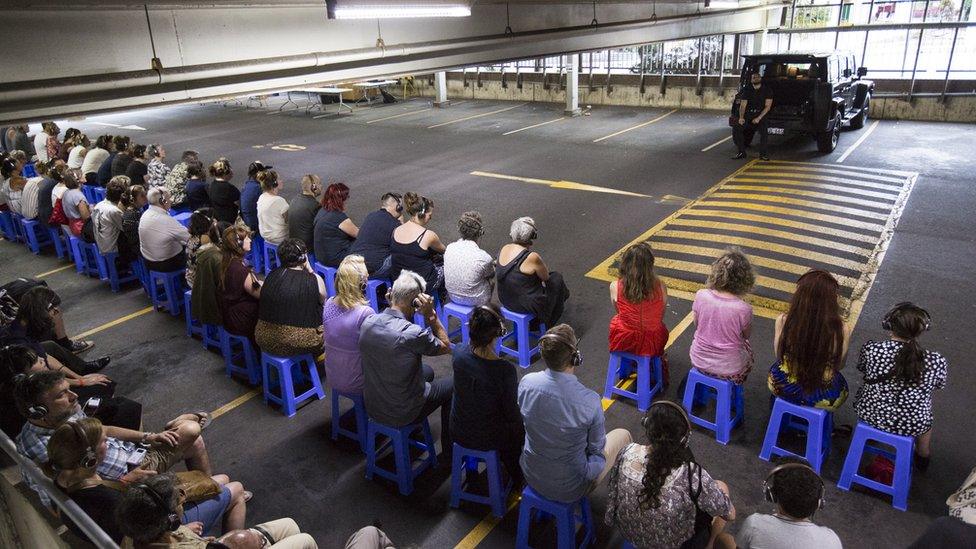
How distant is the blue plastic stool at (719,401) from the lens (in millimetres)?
5031

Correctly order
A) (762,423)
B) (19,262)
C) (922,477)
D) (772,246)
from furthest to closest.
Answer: (19,262)
(772,246)
(762,423)
(922,477)

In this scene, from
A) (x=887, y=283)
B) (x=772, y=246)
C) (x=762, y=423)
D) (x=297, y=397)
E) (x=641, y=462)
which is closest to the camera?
(x=641, y=462)

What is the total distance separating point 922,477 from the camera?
457cm

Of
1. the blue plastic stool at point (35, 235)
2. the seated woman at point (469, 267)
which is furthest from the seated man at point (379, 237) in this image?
the blue plastic stool at point (35, 235)

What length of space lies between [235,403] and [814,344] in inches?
202

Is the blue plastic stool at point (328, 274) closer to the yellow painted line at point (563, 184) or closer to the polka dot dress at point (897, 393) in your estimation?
the polka dot dress at point (897, 393)

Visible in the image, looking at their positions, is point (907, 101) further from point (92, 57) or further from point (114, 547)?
point (114, 547)

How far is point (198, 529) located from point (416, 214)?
4.05 metres

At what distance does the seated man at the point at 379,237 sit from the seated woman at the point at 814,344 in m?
4.20

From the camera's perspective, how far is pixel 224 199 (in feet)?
29.2

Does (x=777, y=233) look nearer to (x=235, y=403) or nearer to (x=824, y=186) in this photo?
(x=824, y=186)

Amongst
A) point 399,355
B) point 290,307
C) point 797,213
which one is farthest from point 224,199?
point 797,213

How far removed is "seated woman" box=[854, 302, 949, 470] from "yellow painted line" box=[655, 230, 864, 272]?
430 centimetres

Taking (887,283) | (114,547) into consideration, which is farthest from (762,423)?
(114,547)
